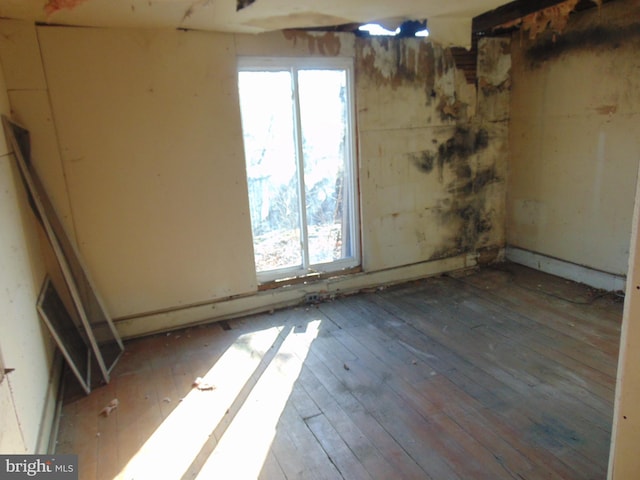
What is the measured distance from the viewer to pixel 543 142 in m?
4.30

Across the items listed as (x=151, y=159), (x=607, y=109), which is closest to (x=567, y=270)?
(x=607, y=109)

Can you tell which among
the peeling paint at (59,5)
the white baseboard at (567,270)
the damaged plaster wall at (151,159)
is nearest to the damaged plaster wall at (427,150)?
the white baseboard at (567,270)

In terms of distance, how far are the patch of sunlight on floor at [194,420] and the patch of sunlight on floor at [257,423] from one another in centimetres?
11

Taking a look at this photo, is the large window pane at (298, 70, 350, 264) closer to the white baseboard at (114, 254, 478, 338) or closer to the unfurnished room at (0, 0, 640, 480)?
the unfurnished room at (0, 0, 640, 480)

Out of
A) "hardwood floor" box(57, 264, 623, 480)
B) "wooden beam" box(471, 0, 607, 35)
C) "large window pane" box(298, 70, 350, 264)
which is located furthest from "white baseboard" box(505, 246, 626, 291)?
"wooden beam" box(471, 0, 607, 35)

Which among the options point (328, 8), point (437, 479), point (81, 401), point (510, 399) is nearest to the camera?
point (437, 479)

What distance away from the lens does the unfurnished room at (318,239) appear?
222 centimetres

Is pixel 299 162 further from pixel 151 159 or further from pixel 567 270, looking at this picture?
pixel 567 270

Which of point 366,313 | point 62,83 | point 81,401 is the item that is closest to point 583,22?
point 366,313

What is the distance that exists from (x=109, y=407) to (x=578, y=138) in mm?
4251

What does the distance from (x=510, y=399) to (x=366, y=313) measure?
4.74 feet

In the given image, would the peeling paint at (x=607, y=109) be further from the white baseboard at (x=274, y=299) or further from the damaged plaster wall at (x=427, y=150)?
the white baseboard at (x=274, y=299)

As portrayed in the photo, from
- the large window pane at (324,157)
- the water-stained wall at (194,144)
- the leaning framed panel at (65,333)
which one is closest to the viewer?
the leaning framed panel at (65,333)

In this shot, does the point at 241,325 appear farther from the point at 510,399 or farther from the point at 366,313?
the point at 510,399
